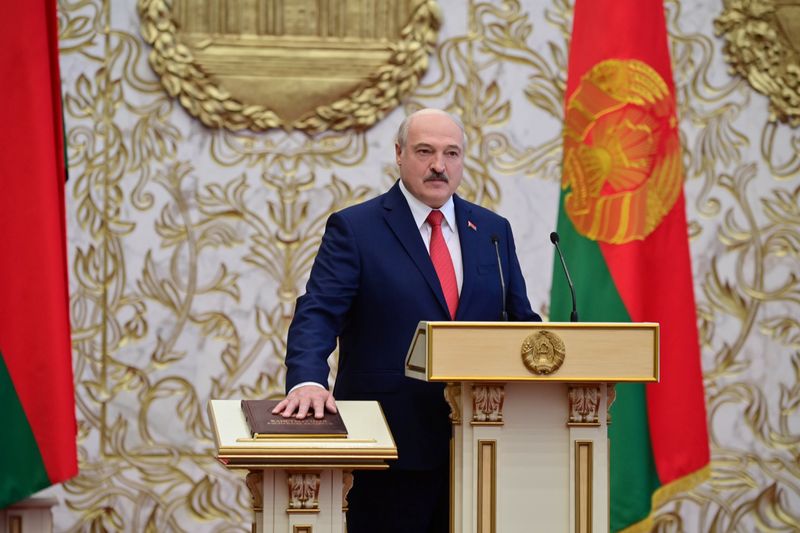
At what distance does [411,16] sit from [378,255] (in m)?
1.73

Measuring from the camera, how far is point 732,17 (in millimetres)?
4281

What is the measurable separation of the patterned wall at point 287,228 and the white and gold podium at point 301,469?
181 cm

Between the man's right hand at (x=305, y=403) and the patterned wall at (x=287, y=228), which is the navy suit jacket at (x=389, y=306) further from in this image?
the patterned wall at (x=287, y=228)

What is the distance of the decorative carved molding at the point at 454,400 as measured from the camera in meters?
2.31

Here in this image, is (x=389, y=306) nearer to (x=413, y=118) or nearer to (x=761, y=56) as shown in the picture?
(x=413, y=118)

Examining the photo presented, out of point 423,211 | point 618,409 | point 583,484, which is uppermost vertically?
point 423,211

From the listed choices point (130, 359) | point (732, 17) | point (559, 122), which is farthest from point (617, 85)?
point (130, 359)

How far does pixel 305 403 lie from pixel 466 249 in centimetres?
57

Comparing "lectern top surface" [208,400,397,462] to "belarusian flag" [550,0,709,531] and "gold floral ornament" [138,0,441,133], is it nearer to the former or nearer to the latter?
"belarusian flag" [550,0,709,531]

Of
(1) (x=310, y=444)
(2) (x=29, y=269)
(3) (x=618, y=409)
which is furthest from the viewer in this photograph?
(3) (x=618, y=409)

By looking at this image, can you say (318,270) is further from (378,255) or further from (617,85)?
(617,85)

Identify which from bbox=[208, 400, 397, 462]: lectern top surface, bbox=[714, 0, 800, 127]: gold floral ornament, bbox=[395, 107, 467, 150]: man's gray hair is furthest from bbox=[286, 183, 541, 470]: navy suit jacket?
bbox=[714, 0, 800, 127]: gold floral ornament

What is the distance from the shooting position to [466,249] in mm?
2672

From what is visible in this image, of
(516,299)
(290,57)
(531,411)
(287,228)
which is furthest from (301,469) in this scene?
(290,57)
